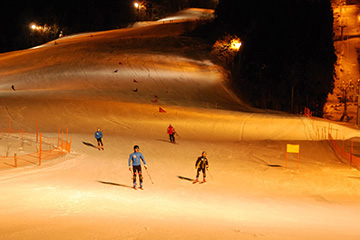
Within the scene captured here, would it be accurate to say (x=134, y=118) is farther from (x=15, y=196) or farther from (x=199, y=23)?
(x=199, y=23)

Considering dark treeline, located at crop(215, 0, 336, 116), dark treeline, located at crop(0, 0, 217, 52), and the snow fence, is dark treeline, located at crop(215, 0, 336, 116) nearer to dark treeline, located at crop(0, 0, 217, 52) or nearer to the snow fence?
the snow fence

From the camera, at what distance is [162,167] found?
17000 millimetres

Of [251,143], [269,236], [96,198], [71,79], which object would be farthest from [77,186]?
[71,79]

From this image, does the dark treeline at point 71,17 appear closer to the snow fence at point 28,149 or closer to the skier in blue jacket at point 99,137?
the snow fence at point 28,149

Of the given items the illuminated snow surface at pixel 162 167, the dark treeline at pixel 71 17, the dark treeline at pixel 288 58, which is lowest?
Answer: the illuminated snow surface at pixel 162 167

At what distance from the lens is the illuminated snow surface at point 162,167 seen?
26.5 ft

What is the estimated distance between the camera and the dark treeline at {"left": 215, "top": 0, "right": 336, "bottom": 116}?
47.1 m

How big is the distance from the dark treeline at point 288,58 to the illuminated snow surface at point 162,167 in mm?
5617

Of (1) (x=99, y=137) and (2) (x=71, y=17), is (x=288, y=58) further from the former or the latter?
(2) (x=71, y=17)

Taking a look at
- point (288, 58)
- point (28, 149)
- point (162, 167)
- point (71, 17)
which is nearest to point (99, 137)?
point (28, 149)

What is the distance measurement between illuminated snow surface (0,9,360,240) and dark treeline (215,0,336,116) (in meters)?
5.62

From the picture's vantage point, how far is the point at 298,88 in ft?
156

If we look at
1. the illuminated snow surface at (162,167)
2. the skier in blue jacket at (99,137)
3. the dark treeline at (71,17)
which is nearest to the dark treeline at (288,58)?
the illuminated snow surface at (162,167)

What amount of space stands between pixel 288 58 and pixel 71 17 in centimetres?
6207
